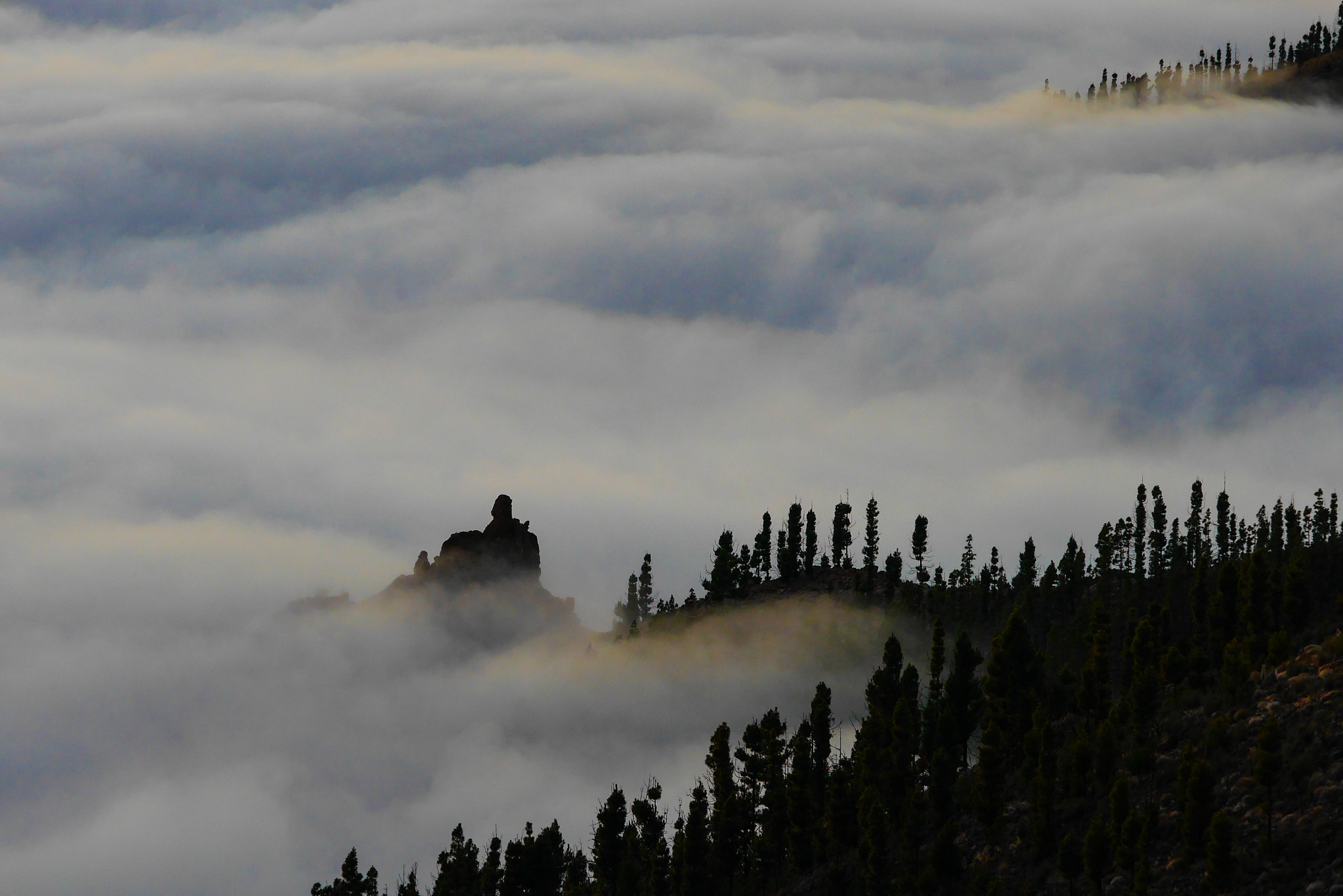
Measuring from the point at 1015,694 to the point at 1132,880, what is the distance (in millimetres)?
49557

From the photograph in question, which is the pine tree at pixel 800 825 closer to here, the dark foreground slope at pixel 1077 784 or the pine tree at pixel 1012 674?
the dark foreground slope at pixel 1077 784

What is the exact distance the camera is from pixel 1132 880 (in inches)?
4815

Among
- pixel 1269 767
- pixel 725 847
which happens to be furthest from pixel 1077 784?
pixel 725 847

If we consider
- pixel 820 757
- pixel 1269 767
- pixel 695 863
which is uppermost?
pixel 1269 767

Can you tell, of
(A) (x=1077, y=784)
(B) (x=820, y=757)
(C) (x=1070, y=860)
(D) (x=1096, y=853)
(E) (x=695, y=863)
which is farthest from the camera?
(B) (x=820, y=757)

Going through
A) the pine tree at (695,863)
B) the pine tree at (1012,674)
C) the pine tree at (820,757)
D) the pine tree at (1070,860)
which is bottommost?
the pine tree at (695,863)

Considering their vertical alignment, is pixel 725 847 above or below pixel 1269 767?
below

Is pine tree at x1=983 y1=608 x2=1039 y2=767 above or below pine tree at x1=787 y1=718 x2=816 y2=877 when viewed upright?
above

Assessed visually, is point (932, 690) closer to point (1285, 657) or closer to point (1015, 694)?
point (1015, 694)

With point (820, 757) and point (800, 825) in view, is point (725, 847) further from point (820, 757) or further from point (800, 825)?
point (820, 757)

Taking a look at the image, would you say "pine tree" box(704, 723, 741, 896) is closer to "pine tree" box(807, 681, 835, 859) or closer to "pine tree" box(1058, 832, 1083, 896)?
"pine tree" box(807, 681, 835, 859)

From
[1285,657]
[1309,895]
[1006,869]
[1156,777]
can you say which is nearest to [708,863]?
[1006,869]

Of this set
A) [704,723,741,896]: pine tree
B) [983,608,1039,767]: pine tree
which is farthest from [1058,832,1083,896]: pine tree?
[704,723,741,896]: pine tree

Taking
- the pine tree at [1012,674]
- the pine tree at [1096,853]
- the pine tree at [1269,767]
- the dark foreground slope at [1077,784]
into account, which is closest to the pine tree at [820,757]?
the dark foreground slope at [1077,784]
